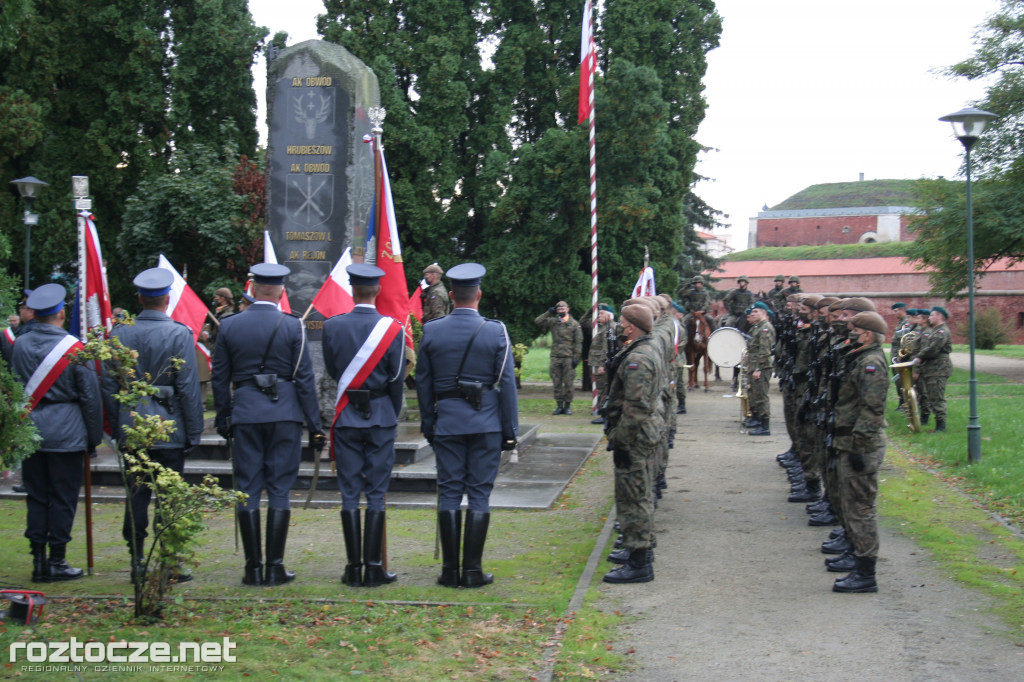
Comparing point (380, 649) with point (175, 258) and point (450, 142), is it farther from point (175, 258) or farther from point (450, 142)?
point (450, 142)

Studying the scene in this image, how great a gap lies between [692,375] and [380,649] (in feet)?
60.7

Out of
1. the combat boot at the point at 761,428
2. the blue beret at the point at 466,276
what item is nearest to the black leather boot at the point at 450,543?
the blue beret at the point at 466,276

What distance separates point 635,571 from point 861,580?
1573 mm

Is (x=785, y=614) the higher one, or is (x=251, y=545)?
(x=251, y=545)

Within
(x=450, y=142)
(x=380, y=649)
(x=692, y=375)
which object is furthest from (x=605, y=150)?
(x=380, y=649)

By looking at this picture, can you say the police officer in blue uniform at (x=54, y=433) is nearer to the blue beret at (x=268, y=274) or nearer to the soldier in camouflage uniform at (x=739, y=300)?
the blue beret at (x=268, y=274)

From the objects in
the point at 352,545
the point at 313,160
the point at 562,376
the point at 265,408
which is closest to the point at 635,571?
the point at 352,545

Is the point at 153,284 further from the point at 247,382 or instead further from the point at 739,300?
the point at 739,300

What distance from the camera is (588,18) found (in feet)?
55.6

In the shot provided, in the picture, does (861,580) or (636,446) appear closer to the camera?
(861,580)

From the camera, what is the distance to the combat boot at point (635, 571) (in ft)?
23.0

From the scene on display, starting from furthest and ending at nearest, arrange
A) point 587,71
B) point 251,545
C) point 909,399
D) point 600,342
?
1. point 587,71
2. point 600,342
3. point 909,399
4. point 251,545

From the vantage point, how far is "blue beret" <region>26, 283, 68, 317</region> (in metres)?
6.70

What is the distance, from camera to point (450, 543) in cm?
670
